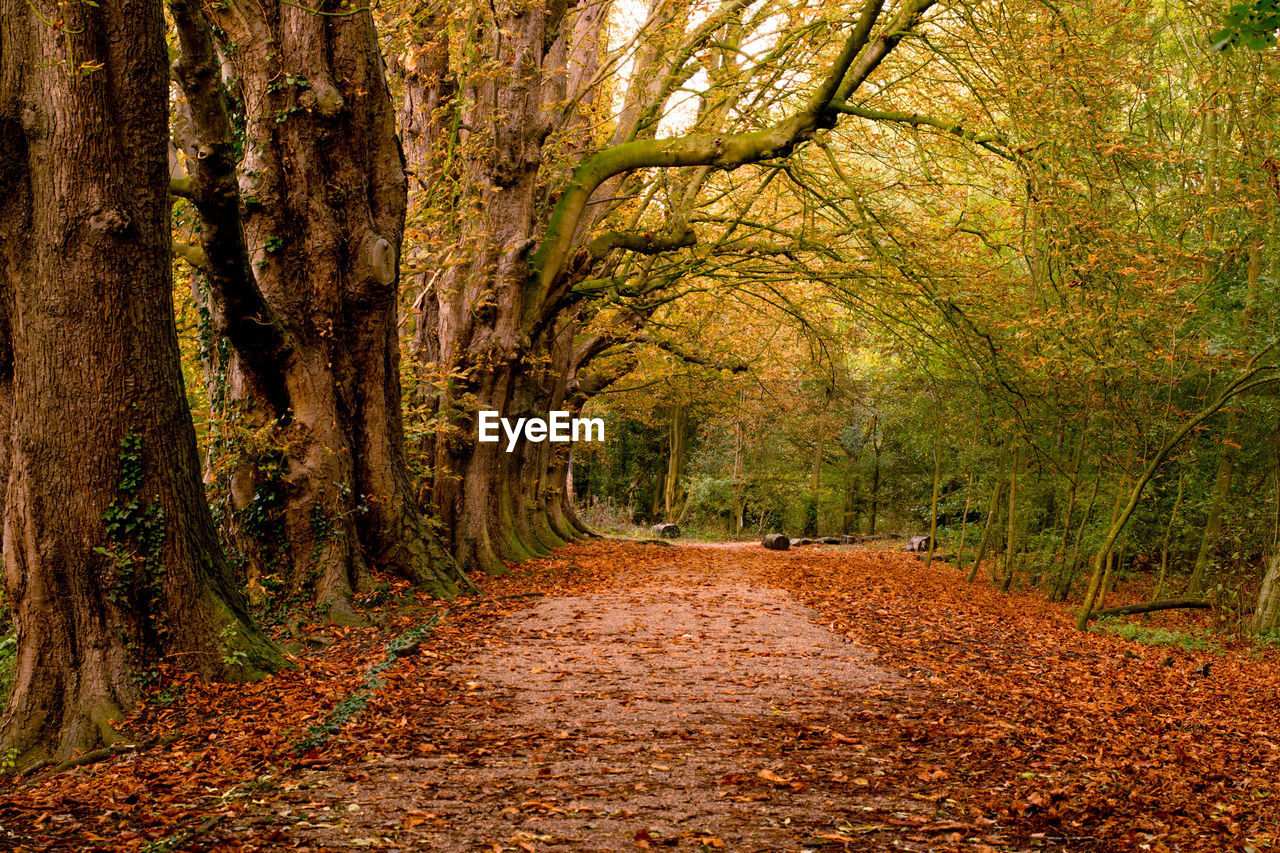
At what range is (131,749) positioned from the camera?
4.88 meters

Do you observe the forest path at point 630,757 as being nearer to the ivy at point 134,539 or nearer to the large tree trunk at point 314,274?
the ivy at point 134,539

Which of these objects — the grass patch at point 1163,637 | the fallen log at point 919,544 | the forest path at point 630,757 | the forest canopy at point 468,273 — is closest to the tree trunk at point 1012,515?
the forest canopy at point 468,273

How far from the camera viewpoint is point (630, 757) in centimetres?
473

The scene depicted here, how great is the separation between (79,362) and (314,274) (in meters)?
3.33

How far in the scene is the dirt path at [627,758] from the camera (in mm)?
3639

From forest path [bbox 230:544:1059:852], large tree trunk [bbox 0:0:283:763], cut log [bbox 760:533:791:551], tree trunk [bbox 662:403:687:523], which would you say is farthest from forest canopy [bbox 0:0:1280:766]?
tree trunk [bbox 662:403:687:523]

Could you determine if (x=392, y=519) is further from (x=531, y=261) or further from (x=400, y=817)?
(x=400, y=817)

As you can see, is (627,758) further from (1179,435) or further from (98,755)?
(1179,435)

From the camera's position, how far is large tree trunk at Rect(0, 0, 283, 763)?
5.21 meters

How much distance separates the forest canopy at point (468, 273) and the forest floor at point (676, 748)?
93 cm

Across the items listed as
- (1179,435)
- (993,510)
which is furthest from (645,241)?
(993,510)

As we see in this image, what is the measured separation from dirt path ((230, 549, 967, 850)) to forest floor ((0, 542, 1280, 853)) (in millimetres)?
19

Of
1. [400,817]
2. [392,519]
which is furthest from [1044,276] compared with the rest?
[400,817]

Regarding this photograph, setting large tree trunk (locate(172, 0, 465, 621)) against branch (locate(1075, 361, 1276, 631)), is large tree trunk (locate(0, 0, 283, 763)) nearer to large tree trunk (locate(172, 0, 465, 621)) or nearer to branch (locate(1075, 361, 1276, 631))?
large tree trunk (locate(172, 0, 465, 621))
